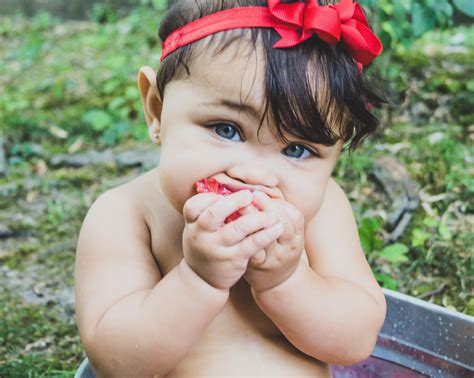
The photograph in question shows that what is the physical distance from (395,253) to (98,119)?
75.9 inches

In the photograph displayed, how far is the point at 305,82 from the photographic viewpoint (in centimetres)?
138

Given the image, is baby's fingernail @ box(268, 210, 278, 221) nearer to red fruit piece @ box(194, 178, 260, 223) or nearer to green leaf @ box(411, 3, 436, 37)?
red fruit piece @ box(194, 178, 260, 223)

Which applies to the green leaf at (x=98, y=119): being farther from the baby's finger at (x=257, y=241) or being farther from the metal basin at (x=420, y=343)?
the baby's finger at (x=257, y=241)

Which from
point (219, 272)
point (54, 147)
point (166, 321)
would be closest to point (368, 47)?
point (219, 272)

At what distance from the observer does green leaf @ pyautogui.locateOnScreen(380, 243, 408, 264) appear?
2383mm

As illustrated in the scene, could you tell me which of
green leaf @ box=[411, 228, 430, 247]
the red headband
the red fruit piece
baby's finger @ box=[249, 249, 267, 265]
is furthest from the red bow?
green leaf @ box=[411, 228, 430, 247]

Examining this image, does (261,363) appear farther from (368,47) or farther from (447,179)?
(447,179)

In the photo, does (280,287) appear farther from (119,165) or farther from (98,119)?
(98,119)

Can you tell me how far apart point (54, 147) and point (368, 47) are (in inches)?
96.8

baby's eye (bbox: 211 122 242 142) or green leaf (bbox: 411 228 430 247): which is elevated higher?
baby's eye (bbox: 211 122 242 142)

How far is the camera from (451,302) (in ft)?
7.47

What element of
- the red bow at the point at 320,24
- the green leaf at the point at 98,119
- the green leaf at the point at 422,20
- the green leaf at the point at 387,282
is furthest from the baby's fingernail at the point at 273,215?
the green leaf at the point at 98,119

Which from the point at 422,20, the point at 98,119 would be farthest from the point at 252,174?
the point at 98,119

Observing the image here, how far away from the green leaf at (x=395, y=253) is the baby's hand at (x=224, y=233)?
1149mm
